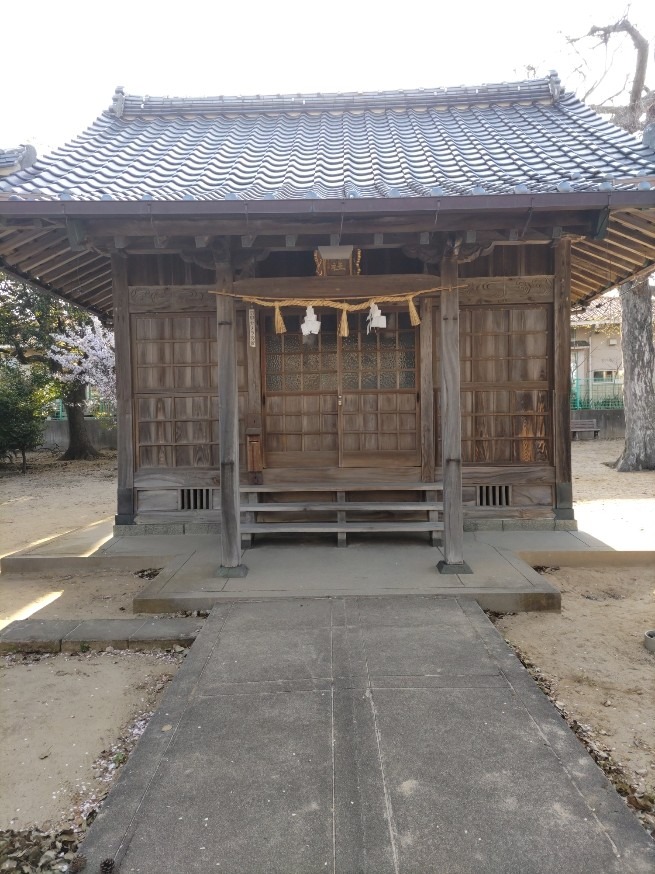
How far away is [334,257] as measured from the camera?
207 inches

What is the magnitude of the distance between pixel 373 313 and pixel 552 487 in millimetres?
3428

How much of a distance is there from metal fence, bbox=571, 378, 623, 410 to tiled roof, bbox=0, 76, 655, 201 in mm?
18931

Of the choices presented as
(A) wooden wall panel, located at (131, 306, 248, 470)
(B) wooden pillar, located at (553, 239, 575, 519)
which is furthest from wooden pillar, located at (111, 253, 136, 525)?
(B) wooden pillar, located at (553, 239, 575, 519)

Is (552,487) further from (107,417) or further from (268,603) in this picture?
(107,417)

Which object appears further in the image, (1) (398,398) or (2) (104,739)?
(1) (398,398)

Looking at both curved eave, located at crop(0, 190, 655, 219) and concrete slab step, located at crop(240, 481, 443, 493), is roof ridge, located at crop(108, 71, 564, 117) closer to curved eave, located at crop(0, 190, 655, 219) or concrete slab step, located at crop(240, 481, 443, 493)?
curved eave, located at crop(0, 190, 655, 219)

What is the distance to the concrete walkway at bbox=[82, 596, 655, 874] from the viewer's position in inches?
86.1

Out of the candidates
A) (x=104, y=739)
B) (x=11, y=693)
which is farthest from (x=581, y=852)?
(x=11, y=693)

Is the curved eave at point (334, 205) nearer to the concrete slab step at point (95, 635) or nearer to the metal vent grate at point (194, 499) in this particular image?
the concrete slab step at point (95, 635)

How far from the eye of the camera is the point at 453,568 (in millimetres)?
5395

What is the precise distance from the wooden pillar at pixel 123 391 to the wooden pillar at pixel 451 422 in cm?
409

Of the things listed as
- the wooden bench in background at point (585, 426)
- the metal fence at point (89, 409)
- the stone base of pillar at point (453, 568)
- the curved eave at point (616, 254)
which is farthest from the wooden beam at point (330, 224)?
the wooden bench in background at point (585, 426)

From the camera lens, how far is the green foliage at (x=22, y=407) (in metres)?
16.2

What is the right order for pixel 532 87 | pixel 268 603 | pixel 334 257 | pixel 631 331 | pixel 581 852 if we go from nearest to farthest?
1. pixel 581 852
2. pixel 268 603
3. pixel 334 257
4. pixel 532 87
5. pixel 631 331
